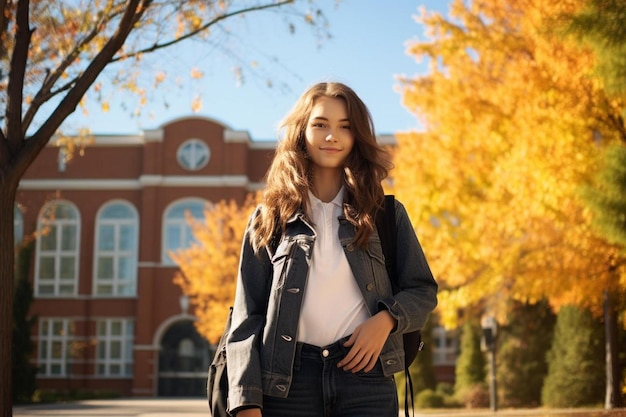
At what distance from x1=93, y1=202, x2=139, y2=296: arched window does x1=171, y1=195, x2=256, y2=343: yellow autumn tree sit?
5410mm

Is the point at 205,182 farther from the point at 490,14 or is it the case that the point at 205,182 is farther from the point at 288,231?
the point at 288,231

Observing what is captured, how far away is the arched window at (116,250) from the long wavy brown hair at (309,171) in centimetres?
3336

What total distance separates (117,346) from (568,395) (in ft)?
72.5

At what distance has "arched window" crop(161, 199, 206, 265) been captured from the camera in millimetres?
35281

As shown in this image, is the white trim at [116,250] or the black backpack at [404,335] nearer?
the black backpack at [404,335]

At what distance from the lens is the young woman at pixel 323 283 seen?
2.76 metres

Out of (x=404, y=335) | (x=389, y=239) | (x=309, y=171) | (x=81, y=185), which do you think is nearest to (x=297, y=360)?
(x=404, y=335)

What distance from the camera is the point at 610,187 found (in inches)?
374

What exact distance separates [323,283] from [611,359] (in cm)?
1298

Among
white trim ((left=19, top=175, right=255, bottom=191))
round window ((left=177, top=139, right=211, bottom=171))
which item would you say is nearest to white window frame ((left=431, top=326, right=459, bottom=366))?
white trim ((left=19, top=175, right=255, bottom=191))

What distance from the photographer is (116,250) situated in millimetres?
35969

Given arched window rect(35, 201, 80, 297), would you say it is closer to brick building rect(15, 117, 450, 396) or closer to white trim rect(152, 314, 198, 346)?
brick building rect(15, 117, 450, 396)

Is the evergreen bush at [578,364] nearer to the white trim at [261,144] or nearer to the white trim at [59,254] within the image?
the white trim at [261,144]

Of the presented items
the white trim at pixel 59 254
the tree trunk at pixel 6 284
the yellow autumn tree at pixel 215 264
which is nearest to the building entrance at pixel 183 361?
the yellow autumn tree at pixel 215 264
